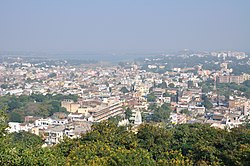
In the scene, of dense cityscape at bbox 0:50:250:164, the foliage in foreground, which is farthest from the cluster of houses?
the foliage in foreground

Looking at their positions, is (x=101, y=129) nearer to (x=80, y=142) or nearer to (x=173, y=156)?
(x=80, y=142)

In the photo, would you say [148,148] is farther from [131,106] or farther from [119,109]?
[131,106]


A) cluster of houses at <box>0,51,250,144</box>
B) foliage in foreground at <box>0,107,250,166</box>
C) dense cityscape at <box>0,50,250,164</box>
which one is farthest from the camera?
cluster of houses at <box>0,51,250,144</box>

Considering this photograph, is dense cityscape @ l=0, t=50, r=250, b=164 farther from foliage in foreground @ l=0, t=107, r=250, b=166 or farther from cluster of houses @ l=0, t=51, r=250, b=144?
foliage in foreground @ l=0, t=107, r=250, b=166

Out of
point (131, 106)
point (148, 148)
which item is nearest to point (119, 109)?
point (131, 106)

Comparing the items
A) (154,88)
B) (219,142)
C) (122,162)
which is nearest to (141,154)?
(122,162)

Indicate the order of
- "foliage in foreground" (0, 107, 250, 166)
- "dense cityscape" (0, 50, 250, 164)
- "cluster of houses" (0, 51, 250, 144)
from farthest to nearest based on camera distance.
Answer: "cluster of houses" (0, 51, 250, 144) → "dense cityscape" (0, 50, 250, 164) → "foliage in foreground" (0, 107, 250, 166)

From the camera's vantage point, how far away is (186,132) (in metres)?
11.5

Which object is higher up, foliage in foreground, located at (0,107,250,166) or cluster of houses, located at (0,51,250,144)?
foliage in foreground, located at (0,107,250,166)

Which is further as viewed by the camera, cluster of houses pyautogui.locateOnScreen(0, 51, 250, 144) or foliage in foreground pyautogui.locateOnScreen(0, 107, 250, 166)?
cluster of houses pyautogui.locateOnScreen(0, 51, 250, 144)

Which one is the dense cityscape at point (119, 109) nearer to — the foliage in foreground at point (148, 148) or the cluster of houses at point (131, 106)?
the cluster of houses at point (131, 106)

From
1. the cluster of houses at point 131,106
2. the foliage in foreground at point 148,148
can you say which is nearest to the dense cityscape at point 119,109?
the cluster of houses at point 131,106

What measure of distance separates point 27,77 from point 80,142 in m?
41.3

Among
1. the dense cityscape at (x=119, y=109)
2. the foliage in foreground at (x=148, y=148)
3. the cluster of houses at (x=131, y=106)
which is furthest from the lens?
the cluster of houses at (x=131, y=106)
